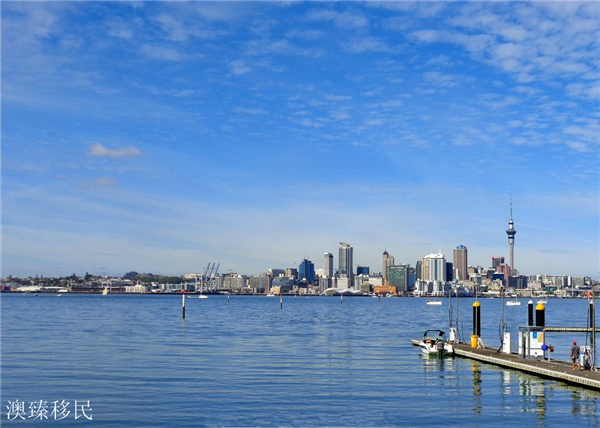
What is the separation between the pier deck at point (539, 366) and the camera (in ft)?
140

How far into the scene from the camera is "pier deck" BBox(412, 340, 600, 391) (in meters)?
42.6


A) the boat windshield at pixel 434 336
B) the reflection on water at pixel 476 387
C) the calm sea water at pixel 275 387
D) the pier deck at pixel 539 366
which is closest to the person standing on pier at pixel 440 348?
the calm sea water at pixel 275 387

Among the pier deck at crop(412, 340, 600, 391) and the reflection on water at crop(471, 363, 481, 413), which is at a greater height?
the pier deck at crop(412, 340, 600, 391)

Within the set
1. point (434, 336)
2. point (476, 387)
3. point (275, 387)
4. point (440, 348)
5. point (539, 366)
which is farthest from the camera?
point (434, 336)

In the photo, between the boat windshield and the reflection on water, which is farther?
the boat windshield

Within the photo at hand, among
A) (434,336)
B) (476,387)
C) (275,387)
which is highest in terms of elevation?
(275,387)

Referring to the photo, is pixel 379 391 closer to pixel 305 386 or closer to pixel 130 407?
pixel 305 386

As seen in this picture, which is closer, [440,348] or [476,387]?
[476,387]

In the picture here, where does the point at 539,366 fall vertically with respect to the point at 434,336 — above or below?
above

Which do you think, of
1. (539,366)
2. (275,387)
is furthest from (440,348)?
(275,387)

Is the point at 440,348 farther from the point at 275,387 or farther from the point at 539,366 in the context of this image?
the point at 275,387

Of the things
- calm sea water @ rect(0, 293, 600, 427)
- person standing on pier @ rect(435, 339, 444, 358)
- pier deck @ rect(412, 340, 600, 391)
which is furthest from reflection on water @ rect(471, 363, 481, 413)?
person standing on pier @ rect(435, 339, 444, 358)

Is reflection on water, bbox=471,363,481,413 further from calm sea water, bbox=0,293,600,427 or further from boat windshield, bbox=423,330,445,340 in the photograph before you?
boat windshield, bbox=423,330,445,340

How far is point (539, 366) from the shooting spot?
160 ft
